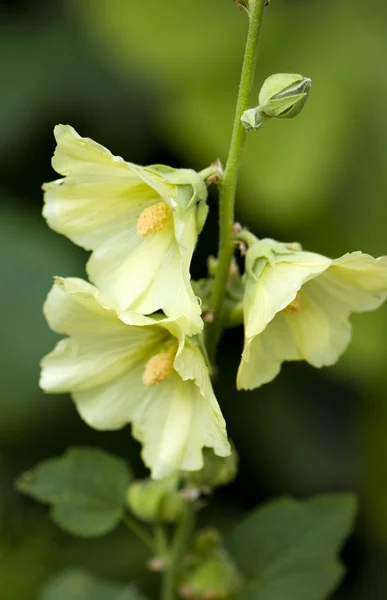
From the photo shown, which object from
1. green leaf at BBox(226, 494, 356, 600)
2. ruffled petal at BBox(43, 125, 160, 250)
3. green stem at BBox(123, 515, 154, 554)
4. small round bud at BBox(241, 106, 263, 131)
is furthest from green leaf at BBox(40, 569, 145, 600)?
small round bud at BBox(241, 106, 263, 131)

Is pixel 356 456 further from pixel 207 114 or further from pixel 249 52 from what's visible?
pixel 249 52

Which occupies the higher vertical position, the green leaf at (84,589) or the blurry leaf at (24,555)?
the green leaf at (84,589)

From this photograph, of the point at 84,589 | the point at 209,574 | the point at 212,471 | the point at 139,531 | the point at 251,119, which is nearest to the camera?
the point at 251,119

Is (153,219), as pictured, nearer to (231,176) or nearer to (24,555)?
(231,176)

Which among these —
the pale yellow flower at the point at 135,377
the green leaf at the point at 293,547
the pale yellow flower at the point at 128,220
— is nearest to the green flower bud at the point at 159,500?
the pale yellow flower at the point at 135,377

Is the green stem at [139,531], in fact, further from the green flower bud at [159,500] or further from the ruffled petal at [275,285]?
the ruffled petal at [275,285]

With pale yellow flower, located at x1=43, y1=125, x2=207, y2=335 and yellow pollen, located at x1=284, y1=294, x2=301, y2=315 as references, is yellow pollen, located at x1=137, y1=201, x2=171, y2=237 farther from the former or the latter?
yellow pollen, located at x1=284, y1=294, x2=301, y2=315

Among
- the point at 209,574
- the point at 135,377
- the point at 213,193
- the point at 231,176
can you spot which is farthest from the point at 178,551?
the point at 213,193
